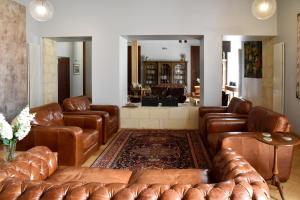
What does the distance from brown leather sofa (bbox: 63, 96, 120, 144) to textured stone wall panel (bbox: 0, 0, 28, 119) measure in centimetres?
121

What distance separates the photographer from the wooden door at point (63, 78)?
1117 centimetres

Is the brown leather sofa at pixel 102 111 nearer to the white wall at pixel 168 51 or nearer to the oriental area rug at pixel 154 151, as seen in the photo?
the oriental area rug at pixel 154 151

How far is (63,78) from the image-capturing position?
37.5 feet

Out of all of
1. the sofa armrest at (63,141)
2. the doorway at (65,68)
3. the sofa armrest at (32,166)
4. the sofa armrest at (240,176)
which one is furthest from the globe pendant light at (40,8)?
the sofa armrest at (240,176)

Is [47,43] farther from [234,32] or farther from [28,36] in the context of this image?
[234,32]

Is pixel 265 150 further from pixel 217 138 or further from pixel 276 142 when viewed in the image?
pixel 217 138

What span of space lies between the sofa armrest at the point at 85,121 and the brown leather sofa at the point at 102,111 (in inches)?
14.2

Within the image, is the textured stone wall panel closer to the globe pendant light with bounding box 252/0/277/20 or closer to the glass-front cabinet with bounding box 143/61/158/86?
the globe pendant light with bounding box 252/0/277/20

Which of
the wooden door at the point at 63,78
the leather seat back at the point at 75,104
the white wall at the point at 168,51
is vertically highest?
the white wall at the point at 168,51

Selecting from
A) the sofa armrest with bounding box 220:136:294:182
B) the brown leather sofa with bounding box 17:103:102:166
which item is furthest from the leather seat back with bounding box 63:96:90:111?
the sofa armrest with bounding box 220:136:294:182

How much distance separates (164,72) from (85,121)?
1060 cm

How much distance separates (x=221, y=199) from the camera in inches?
65.9

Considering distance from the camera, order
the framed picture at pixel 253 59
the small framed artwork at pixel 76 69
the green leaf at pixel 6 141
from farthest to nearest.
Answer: the small framed artwork at pixel 76 69 < the framed picture at pixel 253 59 < the green leaf at pixel 6 141

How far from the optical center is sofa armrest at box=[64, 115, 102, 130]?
17.5ft
